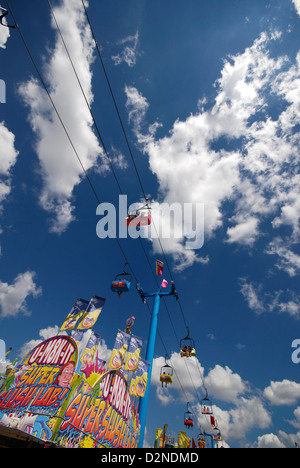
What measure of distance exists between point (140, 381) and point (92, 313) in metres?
4.64

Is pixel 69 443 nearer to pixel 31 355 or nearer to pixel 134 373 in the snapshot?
pixel 31 355

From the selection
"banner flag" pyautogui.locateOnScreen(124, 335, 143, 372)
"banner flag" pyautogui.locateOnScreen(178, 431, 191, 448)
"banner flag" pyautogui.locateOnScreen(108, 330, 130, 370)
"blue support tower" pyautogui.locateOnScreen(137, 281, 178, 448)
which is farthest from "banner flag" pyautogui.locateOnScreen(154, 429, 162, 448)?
"banner flag" pyautogui.locateOnScreen(108, 330, 130, 370)

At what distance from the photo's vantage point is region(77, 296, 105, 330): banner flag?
772cm

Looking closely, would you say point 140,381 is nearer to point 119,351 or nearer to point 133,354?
point 133,354

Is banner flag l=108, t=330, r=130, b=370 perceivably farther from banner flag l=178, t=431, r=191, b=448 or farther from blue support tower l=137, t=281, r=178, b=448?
banner flag l=178, t=431, r=191, b=448

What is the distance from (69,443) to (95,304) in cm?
373

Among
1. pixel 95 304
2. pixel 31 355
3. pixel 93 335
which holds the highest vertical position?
pixel 95 304

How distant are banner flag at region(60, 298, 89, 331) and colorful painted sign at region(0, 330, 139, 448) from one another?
50 centimetres

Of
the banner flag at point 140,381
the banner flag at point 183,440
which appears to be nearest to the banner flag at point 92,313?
the banner flag at point 140,381

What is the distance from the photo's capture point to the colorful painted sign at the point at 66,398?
5609 millimetres

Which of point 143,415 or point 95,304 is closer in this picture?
point 95,304

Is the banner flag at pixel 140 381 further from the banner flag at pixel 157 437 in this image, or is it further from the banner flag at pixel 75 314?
the banner flag at pixel 157 437
